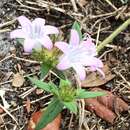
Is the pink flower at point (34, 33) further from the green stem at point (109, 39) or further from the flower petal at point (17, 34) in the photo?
the green stem at point (109, 39)

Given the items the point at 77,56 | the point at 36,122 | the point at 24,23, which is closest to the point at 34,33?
the point at 24,23

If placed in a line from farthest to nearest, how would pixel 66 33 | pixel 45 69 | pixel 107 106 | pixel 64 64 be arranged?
1. pixel 66 33
2. pixel 107 106
3. pixel 45 69
4. pixel 64 64

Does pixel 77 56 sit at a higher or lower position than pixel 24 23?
lower

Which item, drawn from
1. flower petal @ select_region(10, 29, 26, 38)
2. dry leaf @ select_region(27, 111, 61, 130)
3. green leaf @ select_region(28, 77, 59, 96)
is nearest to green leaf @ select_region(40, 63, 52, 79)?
green leaf @ select_region(28, 77, 59, 96)

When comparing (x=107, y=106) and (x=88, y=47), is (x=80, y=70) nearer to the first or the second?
(x=88, y=47)

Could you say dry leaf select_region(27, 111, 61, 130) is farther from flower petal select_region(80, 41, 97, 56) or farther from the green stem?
flower petal select_region(80, 41, 97, 56)
